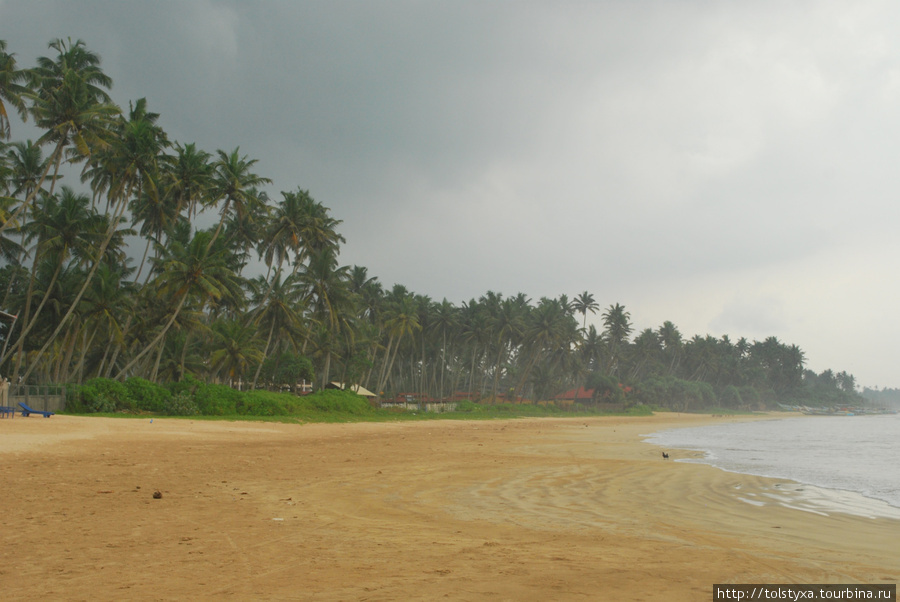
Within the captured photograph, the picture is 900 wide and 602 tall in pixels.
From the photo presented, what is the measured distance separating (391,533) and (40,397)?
2766 centimetres

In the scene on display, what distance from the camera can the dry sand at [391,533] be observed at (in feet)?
16.2

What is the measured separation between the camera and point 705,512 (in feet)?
30.1

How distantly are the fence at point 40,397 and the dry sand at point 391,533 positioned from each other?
15.4m

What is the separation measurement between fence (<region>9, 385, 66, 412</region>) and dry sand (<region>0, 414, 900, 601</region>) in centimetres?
1539

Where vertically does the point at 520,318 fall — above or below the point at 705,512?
above

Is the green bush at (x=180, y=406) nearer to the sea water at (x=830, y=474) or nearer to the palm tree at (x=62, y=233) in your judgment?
the palm tree at (x=62, y=233)

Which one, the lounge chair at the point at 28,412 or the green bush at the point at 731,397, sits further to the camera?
the green bush at the point at 731,397

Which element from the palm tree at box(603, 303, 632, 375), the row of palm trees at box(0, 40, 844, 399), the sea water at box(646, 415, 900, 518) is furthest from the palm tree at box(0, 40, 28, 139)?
the palm tree at box(603, 303, 632, 375)

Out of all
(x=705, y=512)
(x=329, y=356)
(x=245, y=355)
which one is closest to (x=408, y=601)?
(x=705, y=512)

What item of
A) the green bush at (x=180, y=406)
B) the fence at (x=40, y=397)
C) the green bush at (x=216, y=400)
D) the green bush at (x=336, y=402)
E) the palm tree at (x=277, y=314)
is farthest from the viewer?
the palm tree at (x=277, y=314)

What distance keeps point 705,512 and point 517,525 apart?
366cm

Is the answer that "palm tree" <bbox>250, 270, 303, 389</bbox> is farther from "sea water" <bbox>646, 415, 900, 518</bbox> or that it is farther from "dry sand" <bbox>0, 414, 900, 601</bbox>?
"sea water" <bbox>646, 415, 900, 518</bbox>

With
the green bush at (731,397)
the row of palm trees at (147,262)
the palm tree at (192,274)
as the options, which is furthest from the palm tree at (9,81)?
the green bush at (731,397)

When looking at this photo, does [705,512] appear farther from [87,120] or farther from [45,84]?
[45,84]
